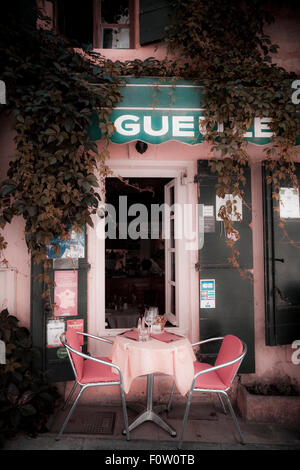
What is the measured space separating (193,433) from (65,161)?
3088 mm

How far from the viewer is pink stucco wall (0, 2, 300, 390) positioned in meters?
3.86

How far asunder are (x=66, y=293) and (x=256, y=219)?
2.52 meters

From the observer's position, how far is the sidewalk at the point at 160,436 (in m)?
3.08

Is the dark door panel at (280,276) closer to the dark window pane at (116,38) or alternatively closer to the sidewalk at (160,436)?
the sidewalk at (160,436)

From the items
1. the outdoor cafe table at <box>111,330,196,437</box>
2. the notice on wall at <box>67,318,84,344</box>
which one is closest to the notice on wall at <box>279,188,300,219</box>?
the outdoor cafe table at <box>111,330,196,437</box>

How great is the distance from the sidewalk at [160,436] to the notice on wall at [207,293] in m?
1.24

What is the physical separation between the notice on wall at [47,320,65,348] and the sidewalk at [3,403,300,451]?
77 centimetres

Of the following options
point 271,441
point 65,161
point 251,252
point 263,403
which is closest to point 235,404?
point 263,403

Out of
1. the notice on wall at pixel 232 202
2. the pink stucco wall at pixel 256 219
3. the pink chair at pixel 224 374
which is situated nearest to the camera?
the pink chair at pixel 224 374

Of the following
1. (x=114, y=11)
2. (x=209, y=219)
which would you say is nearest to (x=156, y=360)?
(x=209, y=219)

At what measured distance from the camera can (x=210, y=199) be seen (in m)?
4.01

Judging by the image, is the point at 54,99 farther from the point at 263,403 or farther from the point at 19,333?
the point at 263,403

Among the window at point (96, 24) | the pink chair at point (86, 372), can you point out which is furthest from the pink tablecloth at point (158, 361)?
the window at point (96, 24)

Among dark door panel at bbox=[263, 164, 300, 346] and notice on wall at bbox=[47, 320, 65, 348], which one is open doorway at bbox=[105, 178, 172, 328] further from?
dark door panel at bbox=[263, 164, 300, 346]
